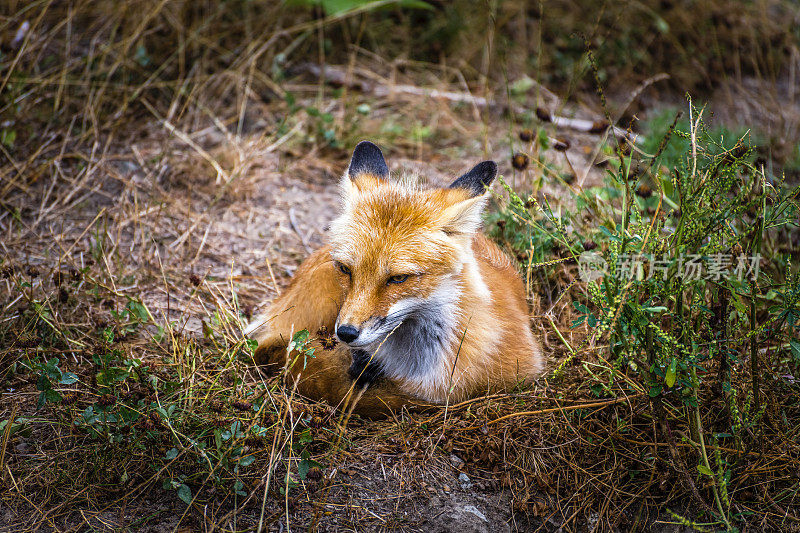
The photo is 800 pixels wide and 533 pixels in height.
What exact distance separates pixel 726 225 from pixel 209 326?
9.81 ft

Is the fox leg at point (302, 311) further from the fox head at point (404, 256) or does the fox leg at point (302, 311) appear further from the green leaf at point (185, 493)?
the green leaf at point (185, 493)

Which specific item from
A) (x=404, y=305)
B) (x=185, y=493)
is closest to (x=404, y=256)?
(x=404, y=305)

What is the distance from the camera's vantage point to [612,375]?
3066 millimetres

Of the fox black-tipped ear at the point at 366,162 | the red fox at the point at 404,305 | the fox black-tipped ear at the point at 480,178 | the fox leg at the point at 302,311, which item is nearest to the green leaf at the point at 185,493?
the red fox at the point at 404,305

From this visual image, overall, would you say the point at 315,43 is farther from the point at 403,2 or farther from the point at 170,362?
the point at 170,362

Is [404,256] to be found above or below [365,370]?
above

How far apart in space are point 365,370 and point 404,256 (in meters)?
→ 0.78

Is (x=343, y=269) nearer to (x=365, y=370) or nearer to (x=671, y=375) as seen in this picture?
(x=365, y=370)

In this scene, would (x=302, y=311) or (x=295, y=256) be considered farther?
(x=295, y=256)

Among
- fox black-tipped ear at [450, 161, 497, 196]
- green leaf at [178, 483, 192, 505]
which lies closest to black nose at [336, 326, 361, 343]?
green leaf at [178, 483, 192, 505]

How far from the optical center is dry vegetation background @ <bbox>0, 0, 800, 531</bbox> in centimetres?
285

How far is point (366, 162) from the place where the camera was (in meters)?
3.79

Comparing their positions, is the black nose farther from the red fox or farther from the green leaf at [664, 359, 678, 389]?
the green leaf at [664, 359, 678, 389]

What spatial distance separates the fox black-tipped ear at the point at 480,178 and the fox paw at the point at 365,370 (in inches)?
43.9
